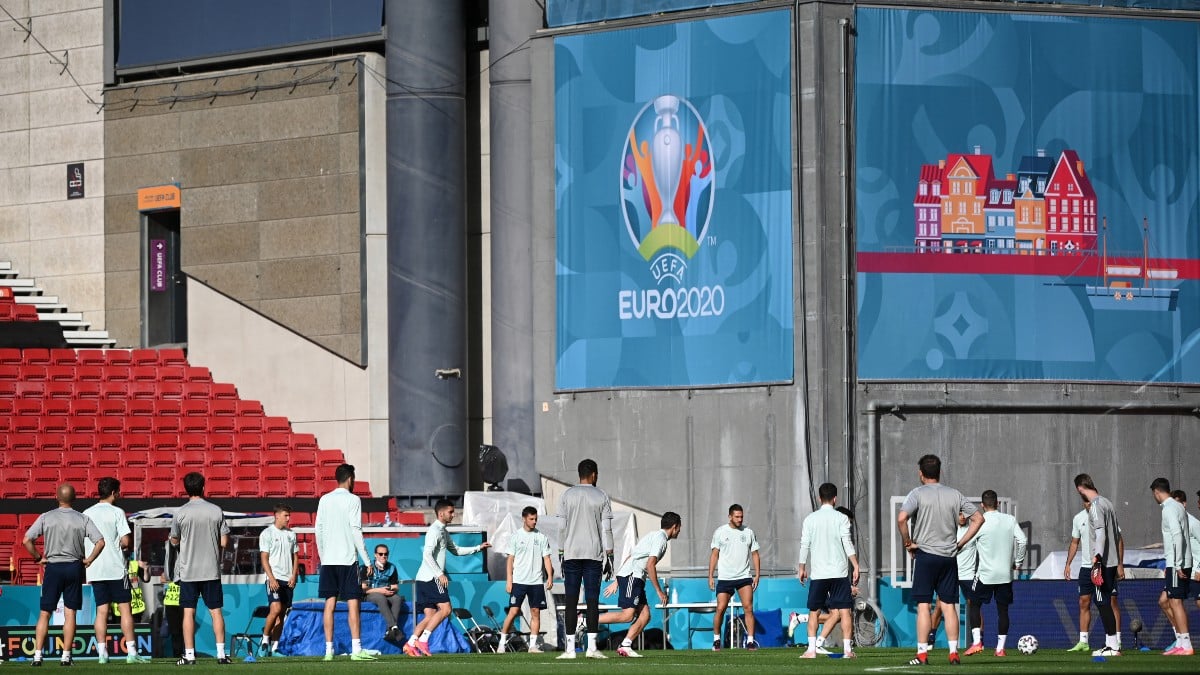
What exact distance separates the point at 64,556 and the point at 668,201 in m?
13.5

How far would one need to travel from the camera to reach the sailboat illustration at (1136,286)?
2986cm

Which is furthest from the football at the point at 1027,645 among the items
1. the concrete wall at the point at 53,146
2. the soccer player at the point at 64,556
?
the concrete wall at the point at 53,146

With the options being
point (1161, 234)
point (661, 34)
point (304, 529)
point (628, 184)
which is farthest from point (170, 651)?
point (1161, 234)

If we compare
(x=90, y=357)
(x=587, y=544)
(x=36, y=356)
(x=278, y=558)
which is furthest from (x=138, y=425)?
(x=587, y=544)

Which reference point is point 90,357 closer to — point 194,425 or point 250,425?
point 194,425

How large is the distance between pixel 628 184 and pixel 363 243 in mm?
6772

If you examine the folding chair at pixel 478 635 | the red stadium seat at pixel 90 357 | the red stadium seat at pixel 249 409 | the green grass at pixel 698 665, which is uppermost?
the red stadium seat at pixel 90 357

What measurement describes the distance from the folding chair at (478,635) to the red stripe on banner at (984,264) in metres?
8.65

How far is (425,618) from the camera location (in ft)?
73.9

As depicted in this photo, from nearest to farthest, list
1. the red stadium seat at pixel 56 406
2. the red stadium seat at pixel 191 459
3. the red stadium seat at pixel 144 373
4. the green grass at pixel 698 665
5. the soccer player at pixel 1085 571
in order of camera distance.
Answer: the green grass at pixel 698 665 < the soccer player at pixel 1085 571 < the red stadium seat at pixel 191 459 < the red stadium seat at pixel 56 406 < the red stadium seat at pixel 144 373

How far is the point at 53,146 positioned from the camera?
39375 millimetres

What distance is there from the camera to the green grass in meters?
16.8

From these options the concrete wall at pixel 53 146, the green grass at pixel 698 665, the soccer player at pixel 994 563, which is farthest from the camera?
the concrete wall at pixel 53 146

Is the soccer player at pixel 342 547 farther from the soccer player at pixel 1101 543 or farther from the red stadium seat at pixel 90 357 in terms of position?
the red stadium seat at pixel 90 357
